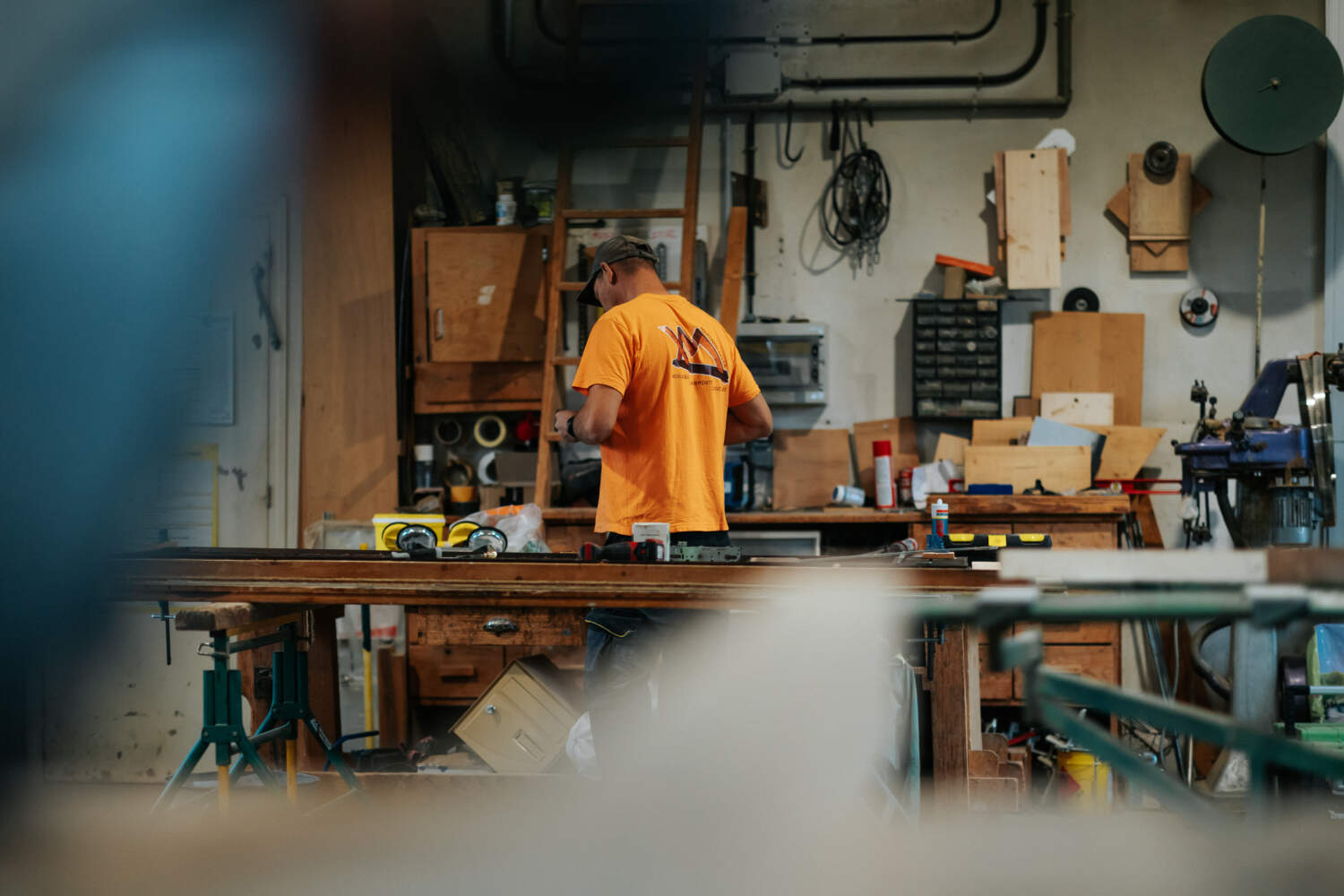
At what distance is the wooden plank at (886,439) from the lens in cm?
395

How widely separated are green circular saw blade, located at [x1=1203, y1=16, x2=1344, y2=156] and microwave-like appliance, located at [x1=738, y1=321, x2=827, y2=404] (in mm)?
1519

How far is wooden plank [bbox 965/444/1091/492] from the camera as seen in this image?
3.50 meters

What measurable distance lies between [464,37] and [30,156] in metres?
2.89

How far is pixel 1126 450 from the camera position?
376 cm

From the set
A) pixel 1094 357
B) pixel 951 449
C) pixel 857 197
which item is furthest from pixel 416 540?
pixel 1094 357

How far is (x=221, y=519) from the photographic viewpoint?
Answer: 12.3 feet

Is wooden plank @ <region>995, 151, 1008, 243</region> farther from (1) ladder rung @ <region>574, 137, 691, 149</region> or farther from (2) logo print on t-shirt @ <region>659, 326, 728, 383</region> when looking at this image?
(2) logo print on t-shirt @ <region>659, 326, 728, 383</region>

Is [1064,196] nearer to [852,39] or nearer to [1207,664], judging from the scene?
[852,39]

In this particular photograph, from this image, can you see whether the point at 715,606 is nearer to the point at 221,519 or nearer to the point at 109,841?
the point at 109,841

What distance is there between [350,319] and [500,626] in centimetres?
194

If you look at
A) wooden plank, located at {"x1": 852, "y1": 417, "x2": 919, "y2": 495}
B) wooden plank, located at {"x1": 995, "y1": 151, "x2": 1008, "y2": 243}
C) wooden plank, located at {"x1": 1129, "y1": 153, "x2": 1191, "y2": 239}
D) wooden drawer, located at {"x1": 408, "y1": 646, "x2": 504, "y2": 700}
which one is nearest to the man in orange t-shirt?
wooden drawer, located at {"x1": 408, "y1": 646, "x2": 504, "y2": 700}

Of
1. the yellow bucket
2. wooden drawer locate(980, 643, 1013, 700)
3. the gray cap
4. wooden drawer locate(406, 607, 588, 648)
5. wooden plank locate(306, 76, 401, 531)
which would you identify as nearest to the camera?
wooden drawer locate(406, 607, 588, 648)

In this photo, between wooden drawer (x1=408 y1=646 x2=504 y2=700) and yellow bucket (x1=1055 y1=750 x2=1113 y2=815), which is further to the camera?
wooden drawer (x1=408 y1=646 x2=504 y2=700)

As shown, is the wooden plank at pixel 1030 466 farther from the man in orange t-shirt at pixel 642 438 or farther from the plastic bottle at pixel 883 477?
the man in orange t-shirt at pixel 642 438
